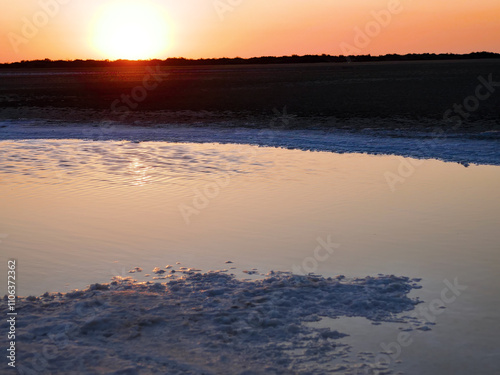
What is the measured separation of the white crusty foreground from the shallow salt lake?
0.94 feet

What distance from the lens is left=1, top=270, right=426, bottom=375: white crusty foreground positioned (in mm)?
4855

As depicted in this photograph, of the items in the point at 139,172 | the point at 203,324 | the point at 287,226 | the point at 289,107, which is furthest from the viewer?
the point at 289,107

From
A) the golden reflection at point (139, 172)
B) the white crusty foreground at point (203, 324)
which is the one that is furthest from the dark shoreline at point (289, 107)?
the white crusty foreground at point (203, 324)

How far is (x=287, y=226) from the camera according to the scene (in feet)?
28.7

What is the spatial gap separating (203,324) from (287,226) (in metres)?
3.36

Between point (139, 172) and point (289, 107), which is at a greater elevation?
point (289, 107)

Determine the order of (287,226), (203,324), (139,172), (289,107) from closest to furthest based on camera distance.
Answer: (203,324), (287,226), (139,172), (289,107)

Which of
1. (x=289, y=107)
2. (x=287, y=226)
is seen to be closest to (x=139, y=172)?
(x=287, y=226)

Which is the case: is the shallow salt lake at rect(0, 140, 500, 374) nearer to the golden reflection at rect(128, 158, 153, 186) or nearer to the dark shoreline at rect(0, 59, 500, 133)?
the golden reflection at rect(128, 158, 153, 186)

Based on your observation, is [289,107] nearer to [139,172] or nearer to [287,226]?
[139,172]

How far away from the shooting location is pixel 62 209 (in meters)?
9.84

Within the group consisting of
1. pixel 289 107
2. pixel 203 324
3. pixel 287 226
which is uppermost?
pixel 289 107

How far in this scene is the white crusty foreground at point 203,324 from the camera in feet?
15.9

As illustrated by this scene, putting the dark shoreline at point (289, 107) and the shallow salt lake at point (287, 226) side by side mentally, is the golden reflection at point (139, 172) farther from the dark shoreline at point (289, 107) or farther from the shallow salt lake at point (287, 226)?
the dark shoreline at point (289, 107)
